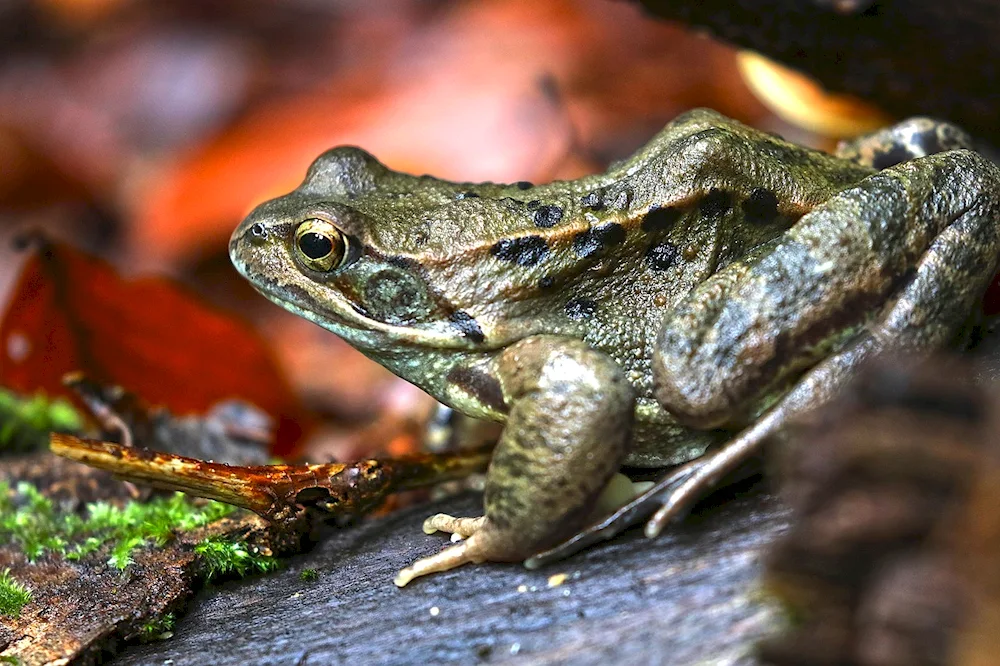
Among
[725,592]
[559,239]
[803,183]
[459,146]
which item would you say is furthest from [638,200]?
[459,146]

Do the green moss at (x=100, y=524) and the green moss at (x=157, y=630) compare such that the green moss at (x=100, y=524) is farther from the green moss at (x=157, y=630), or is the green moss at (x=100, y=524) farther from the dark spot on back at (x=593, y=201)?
the dark spot on back at (x=593, y=201)

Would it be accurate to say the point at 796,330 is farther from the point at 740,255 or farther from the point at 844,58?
the point at 844,58

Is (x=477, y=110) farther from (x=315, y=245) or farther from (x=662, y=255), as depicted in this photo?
(x=662, y=255)

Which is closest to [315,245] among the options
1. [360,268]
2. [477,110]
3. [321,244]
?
[321,244]

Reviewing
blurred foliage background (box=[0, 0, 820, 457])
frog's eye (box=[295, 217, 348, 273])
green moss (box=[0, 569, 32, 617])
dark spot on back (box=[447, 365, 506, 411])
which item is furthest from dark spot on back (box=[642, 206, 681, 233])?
blurred foliage background (box=[0, 0, 820, 457])

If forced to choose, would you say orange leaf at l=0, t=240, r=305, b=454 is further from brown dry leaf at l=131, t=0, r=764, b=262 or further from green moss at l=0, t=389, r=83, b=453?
brown dry leaf at l=131, t=0, r=764, b=262
